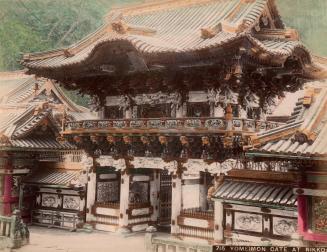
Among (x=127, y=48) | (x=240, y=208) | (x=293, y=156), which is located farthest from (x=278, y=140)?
(x=127, y=48)

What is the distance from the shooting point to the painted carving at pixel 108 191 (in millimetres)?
19781

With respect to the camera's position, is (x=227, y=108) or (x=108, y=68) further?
(x=108, y=68)

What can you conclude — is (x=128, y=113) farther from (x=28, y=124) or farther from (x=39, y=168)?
(x=39, y=168)

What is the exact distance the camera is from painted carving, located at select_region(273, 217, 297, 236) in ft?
43.8

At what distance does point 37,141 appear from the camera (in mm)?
20922

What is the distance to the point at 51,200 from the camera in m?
20.0

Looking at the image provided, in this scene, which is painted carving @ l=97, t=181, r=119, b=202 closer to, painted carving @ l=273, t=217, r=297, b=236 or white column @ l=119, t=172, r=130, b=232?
white column @ l=119, t=172, r=130, b=232

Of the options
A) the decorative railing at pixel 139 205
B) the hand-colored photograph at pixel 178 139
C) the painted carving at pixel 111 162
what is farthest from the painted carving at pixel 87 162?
the decorative railing at pixel 139 205

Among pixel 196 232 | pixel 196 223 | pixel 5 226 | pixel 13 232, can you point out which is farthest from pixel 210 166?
pixel 5 226

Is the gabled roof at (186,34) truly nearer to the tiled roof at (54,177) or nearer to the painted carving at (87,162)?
the painted carving at (87,162)

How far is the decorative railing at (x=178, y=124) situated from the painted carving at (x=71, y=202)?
3153mm

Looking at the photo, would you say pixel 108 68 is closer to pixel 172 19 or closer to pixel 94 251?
pixel 172 19

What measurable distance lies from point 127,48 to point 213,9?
17.0 ft

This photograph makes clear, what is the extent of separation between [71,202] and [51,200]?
1025 mm
